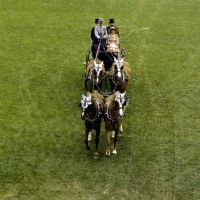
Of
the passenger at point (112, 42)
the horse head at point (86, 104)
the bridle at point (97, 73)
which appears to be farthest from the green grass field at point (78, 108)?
the passenger at point (112, 42)

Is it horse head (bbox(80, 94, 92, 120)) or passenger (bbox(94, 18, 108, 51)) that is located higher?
passenger (bbox(94, 18, 108, 51))

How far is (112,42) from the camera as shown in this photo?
12930 millimetres

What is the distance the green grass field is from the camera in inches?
369

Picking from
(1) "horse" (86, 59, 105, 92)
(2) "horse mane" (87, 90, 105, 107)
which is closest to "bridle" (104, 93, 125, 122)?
(2) "horse mane" (87, 90, 105, 107)

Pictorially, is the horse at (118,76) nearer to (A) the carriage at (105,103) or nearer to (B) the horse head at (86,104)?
(A) the carriage at (105,103)

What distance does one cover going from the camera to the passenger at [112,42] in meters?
12.7

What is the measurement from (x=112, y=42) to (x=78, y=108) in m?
2.14

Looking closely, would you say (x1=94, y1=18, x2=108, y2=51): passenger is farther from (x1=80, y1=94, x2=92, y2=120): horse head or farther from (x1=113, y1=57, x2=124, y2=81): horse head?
(x1=80, y1=94, x2=92, y2=120): horse head

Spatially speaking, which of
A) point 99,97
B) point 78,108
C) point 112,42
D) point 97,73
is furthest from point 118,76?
point 112,42

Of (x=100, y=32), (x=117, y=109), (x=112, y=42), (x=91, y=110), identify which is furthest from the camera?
(x=100, y=32)

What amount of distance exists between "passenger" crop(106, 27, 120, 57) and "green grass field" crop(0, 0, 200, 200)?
139 centimetres

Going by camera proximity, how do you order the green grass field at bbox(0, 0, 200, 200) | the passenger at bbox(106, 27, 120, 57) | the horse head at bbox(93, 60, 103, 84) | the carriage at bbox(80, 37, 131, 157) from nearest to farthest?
the green grass field at bbox(0, 0, 200, 200), the carriage at bbox(80, 37, 131, 157), the horse head at bbox(93, 60, 103, 84), the passenger at bbox(106, 27, 120, 57)

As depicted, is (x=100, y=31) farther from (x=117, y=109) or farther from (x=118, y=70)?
(x=117, y=109)

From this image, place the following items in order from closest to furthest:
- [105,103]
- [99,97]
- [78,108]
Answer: [105,103]
[99,97]
[78,108]
